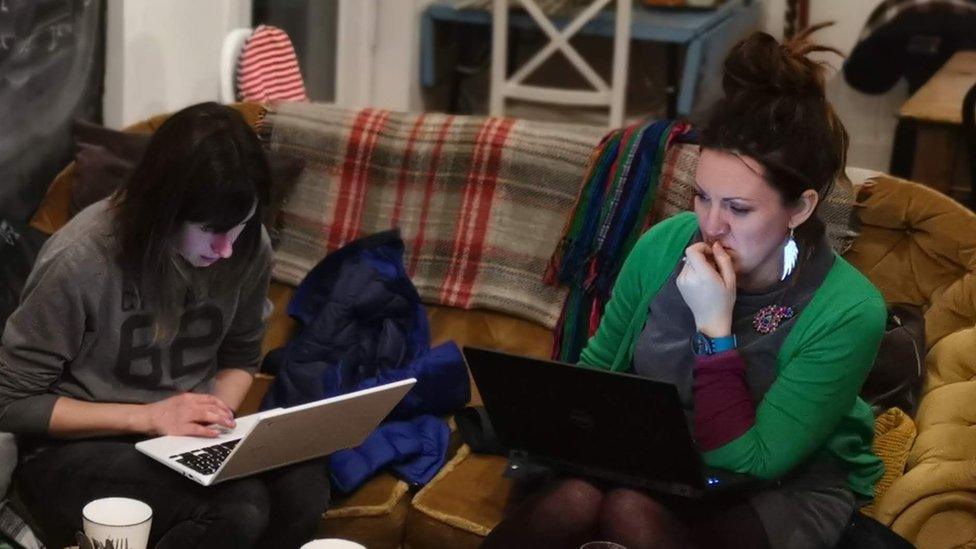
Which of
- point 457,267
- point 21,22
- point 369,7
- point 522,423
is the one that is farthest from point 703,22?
point 522,423

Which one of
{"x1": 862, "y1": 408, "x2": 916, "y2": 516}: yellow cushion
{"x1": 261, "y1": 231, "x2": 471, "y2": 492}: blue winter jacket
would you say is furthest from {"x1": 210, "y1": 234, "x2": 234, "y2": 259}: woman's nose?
{"x1": 862, "y1": 408, "x2": 916, "y2": 516}: yellow cushion

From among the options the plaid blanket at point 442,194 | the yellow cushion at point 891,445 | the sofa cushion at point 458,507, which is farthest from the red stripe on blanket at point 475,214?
the yellow cushion at point 891,445

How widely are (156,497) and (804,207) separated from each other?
3.49ft

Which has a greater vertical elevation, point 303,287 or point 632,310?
point 632,310

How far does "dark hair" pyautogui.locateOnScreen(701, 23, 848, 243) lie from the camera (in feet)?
6.36

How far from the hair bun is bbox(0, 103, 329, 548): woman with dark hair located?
0.74 meters

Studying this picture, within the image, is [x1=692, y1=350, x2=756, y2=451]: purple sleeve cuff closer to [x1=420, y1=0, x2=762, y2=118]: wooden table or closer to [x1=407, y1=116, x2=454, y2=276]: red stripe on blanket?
Answer: [x1=407, y1=116, x2=454, y2=276]: red stripe on blanket

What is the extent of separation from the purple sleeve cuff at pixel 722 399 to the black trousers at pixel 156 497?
25.2 inches

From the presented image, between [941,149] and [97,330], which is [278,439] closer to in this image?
[97,330]

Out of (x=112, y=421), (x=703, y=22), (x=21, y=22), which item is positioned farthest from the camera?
(x=703, y=22)

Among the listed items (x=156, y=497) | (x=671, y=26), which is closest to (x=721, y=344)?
(x=156, y=497)

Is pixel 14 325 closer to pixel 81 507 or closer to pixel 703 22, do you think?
pixel 81 507

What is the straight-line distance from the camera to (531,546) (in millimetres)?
1928

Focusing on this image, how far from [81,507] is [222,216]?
1.61 ft
